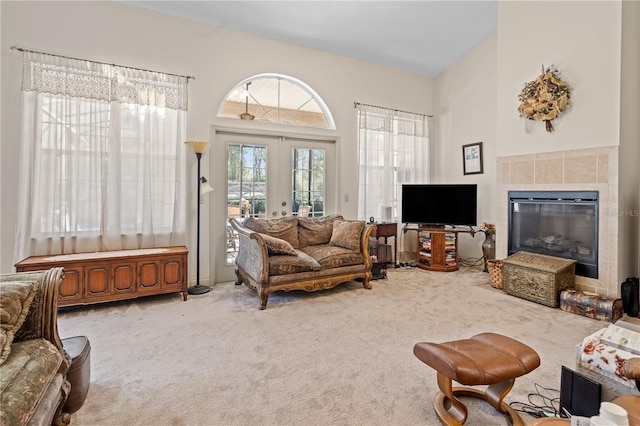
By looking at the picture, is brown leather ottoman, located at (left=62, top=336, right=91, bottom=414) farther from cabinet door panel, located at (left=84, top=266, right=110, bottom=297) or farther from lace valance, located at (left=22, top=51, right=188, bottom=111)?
lace valance, located at (left=22, top=51, right=188, bottom=111)

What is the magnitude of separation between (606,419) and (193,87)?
177 inches

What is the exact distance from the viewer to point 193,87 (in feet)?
13.1

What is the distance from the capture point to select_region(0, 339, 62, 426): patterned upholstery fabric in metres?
1.11

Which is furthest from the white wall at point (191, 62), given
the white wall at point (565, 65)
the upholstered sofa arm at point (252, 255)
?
the white wall at point (565, 65)

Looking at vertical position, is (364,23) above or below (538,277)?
above

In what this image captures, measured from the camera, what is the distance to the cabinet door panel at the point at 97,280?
3154 mm

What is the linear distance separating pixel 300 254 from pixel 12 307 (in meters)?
2.49

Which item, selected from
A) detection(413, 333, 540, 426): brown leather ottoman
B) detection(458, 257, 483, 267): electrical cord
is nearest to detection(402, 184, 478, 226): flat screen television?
detection(458, 257, 483, 267): electrical cord

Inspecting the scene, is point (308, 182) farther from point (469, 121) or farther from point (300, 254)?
point (469, 121)

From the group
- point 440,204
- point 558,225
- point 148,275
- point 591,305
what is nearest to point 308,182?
point 440,204

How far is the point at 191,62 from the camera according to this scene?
3.98 metres

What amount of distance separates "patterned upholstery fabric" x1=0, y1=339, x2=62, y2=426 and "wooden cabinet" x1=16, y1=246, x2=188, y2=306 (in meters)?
1.91

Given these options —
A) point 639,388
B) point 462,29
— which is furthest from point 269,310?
point 462,29

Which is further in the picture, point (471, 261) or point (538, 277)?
point (471, 261)
